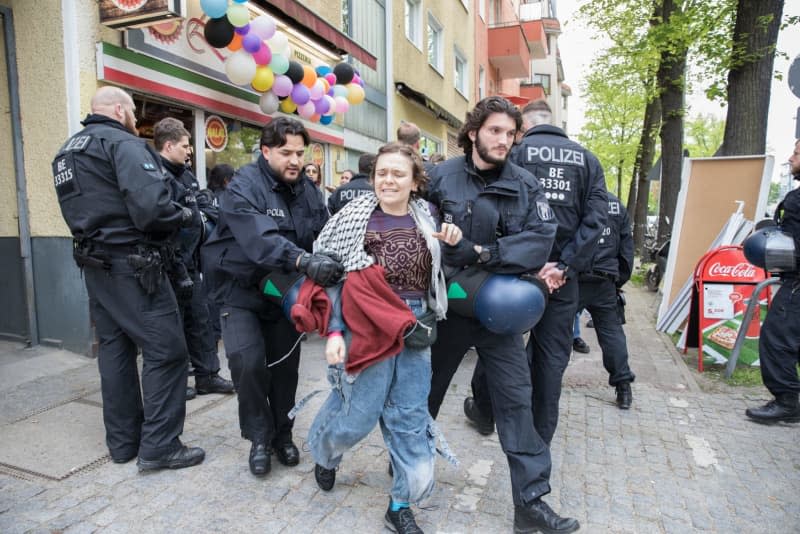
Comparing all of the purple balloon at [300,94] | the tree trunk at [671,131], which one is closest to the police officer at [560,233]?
A: the purple balloon at [300,94]

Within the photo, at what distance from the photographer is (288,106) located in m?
7.11

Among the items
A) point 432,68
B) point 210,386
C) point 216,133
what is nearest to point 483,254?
point 210,386

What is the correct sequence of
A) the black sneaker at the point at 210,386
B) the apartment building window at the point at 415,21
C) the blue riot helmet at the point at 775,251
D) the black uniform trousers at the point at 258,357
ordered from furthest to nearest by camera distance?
the apartment building window at the point at 415,21
the black sneaker at the point at 210,386
the blue riot helmet at the point at 775,251
the black uniform trousers at the point at 258,357

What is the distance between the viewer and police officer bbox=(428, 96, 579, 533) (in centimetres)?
266

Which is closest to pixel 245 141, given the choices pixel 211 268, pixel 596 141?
pixel 211 268

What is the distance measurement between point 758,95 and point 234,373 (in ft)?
24.7

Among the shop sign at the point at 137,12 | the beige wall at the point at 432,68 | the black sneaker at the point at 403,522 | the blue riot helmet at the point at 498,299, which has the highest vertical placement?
the beige wall at the point at 432,68

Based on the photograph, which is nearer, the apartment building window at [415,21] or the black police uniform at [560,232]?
the black police uniform at [560,232]

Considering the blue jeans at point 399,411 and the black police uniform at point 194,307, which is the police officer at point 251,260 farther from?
the black police uniform at point 194,307

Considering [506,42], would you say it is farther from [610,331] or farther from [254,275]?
[254,275]

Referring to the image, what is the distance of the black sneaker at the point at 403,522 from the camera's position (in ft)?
8.55

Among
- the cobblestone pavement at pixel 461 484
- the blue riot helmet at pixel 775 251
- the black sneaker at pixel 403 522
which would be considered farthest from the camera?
the blue riot helmet at pixel 775 251

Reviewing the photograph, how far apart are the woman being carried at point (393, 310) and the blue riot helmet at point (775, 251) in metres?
2.82

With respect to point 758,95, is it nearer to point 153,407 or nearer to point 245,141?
point 245,141
